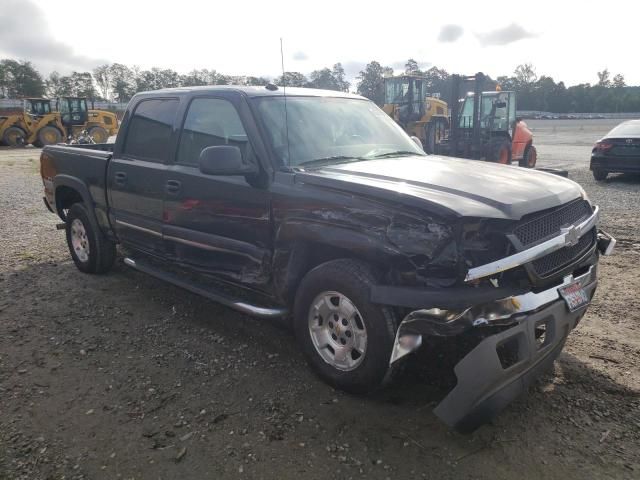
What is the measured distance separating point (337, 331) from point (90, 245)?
3.56 metres

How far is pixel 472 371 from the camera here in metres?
2.51

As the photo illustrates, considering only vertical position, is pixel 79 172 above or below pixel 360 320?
above

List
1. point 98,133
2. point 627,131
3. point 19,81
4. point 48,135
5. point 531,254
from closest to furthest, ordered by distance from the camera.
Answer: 1. point 531,254
2. point 627,131
3. point 48,135
4. point 98,133
5. point 19,81

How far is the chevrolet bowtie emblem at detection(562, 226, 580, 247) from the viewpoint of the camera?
3.01 metres

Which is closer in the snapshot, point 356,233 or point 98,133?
point 356,233

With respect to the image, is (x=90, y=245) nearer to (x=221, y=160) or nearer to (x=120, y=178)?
(x=120, y=178)

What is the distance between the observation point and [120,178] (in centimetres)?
482

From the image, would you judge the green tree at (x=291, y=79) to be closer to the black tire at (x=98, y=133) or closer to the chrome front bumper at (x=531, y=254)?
the chrome front bumper at (x=531, y=254)

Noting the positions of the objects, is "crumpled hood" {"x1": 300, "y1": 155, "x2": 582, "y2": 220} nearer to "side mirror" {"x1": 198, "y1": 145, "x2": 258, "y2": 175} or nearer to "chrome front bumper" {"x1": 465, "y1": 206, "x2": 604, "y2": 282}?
"chrome front bumper" {"x1": 465, "y1": 206, "x2": 604, "y2": 282}

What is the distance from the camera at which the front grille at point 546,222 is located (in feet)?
9.19

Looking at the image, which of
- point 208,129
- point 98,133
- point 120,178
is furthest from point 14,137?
point 208,129

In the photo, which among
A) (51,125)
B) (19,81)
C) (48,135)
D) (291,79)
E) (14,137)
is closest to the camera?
(291,79)

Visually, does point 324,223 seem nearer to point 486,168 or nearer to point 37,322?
point 486,168

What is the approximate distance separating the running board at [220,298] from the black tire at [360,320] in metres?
0.20
